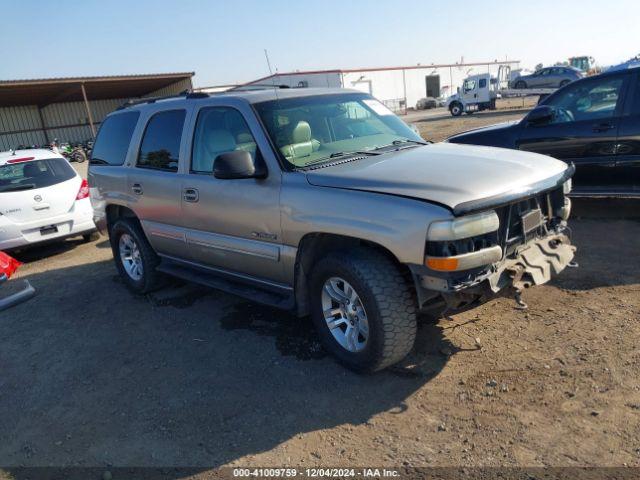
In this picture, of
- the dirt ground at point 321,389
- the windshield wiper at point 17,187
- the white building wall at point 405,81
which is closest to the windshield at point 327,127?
the dirt ground at point 321,389

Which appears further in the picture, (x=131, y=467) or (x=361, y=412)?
(x=361, y=412)

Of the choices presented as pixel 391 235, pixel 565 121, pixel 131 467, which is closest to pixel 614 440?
pixel 391 235

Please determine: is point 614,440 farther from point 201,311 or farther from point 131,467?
point 201,311

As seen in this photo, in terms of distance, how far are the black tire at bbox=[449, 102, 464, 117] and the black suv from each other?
91.0 feet

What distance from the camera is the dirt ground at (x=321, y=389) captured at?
2.93 metres

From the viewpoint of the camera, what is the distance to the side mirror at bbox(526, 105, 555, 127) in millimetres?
6410

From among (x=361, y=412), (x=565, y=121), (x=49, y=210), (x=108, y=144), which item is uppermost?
(x=108, y=144)

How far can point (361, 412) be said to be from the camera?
10.7 feet

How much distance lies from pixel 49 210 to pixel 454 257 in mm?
6842

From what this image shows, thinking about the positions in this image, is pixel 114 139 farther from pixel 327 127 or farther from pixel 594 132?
pixel 594 132

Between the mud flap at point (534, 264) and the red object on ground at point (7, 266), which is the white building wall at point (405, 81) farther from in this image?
the mud flap at point (534, 264)

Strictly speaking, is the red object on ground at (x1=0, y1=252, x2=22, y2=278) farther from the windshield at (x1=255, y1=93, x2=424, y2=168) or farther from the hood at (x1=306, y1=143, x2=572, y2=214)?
the hood at (x1=306, y1=143, x2=572, y2=214)

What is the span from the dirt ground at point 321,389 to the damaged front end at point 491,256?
0.58 meters

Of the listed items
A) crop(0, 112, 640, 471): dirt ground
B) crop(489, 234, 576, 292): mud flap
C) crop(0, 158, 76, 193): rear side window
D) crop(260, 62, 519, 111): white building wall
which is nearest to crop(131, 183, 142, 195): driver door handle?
crop(0, 112, 640, 471): dirt ground
